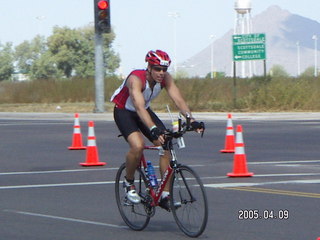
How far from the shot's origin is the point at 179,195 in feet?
31.4

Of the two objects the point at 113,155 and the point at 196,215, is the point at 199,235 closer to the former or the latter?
the point at 196,215

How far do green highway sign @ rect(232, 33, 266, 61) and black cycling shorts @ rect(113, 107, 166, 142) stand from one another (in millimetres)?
35751

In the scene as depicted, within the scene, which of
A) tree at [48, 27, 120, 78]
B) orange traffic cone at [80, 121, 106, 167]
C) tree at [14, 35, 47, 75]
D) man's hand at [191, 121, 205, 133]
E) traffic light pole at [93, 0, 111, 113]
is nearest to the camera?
man's hand at [191, 121, 205, 133]

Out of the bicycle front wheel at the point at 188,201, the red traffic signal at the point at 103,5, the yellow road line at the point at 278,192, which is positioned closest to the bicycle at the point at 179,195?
the bicycle front wheel at the point at 188,201

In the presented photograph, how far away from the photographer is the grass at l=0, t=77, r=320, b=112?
43.7 m

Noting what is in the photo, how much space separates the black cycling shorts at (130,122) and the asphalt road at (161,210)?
3.46 ft

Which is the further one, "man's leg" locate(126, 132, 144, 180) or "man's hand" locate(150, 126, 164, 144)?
"man's leg" locate(126, 132, 144, 180)

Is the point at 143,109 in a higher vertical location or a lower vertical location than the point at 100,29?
lower

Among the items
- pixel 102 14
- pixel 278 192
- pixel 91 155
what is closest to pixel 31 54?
pixel 102 14

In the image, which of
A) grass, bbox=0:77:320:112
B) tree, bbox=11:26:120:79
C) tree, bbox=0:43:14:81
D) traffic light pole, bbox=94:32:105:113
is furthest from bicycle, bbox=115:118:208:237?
tree, bbox=0:43:14:81

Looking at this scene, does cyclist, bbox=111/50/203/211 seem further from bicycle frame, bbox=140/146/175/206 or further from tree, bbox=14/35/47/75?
tree, bbox=14/35/47/75

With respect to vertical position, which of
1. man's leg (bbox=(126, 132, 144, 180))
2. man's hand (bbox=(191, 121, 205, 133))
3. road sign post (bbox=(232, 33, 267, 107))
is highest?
road sign post (bbox=(232, 33, 267, 107))

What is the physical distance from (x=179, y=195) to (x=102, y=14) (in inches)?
983

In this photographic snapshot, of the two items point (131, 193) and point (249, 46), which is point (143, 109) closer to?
point (131, 193)
